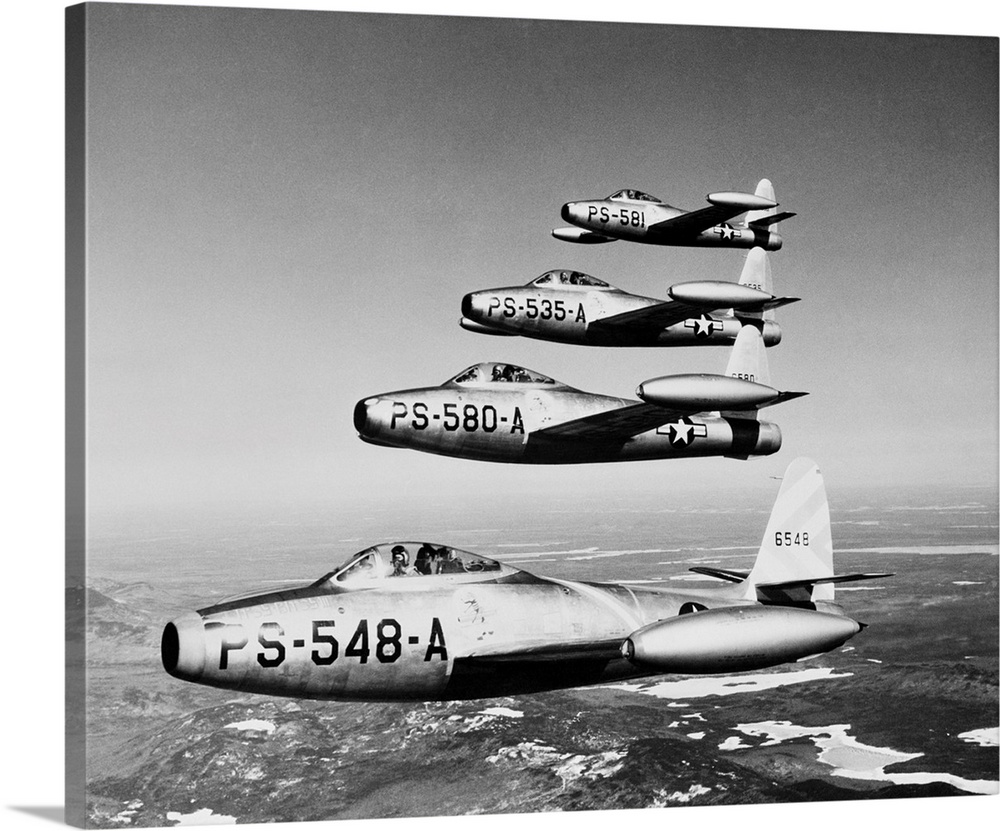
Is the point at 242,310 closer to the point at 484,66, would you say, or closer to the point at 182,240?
the point at 182,240

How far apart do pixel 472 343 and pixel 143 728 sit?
121 inches

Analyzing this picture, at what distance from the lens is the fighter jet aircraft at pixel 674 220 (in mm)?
11258

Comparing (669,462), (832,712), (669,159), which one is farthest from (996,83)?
(832,712)

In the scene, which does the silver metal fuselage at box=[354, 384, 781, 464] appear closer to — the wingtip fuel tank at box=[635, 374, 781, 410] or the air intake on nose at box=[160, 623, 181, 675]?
the wingtip fuel tank at box=[635, 374, 781, 410]

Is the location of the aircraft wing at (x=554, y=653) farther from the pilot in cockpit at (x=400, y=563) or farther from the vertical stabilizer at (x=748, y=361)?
the vertical stabilizer at (x=748, y=361)

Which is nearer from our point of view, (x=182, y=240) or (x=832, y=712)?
(x=182, y=240)

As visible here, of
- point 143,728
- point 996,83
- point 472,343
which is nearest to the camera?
point 143,728

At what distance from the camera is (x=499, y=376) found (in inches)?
440

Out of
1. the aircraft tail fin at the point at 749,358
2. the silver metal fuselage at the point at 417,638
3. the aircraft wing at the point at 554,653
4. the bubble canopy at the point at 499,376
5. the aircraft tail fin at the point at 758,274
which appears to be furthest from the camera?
the aircraft tail fin at the point at 758,274

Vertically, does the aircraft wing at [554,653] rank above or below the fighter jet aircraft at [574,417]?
below

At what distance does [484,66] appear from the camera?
437 inches

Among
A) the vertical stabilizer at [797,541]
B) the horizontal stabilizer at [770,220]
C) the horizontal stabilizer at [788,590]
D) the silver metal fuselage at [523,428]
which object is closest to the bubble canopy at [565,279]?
the silver metal fuselage at [523,428]

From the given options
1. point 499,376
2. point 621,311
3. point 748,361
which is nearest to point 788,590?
point 748,361

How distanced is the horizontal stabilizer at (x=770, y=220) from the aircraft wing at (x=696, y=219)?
0.59ft
